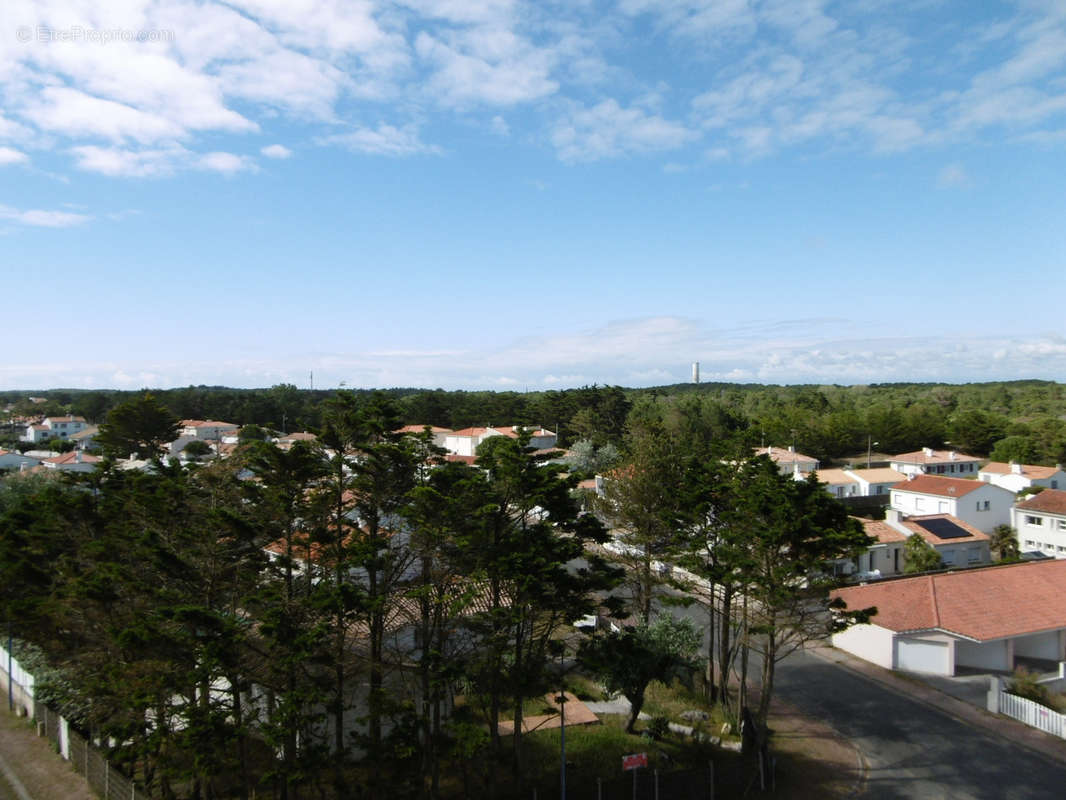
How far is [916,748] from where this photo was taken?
58.1 ft

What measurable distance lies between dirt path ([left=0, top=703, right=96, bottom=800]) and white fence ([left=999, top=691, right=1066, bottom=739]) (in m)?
24.7

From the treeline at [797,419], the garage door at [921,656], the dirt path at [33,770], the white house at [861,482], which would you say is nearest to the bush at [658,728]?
the garage door at [921,656]

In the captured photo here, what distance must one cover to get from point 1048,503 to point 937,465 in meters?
18.7

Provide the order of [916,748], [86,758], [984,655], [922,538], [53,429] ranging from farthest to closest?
[53,429] → [922,538] → [984,655] → [916,748] → [86,758]

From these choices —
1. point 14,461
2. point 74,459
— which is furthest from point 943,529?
point 14,461

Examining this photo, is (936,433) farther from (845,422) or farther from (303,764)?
(303,764)

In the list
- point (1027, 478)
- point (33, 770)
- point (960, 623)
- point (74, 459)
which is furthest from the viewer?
point (74, 459)

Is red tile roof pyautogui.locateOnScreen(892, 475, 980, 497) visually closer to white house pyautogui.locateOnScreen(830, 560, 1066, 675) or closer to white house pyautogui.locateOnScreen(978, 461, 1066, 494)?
white house pyautogui.locateOnScreen(978, 461, 1066, 494)

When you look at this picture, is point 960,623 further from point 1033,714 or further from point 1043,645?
point 1043,645

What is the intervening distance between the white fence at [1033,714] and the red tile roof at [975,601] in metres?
2.72

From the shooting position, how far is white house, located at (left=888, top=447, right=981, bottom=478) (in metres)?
56.5

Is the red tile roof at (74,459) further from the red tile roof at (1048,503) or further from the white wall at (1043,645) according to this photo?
the red tile roof at (1048,503)

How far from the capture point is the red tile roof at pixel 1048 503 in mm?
37438

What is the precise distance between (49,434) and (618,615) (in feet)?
343
